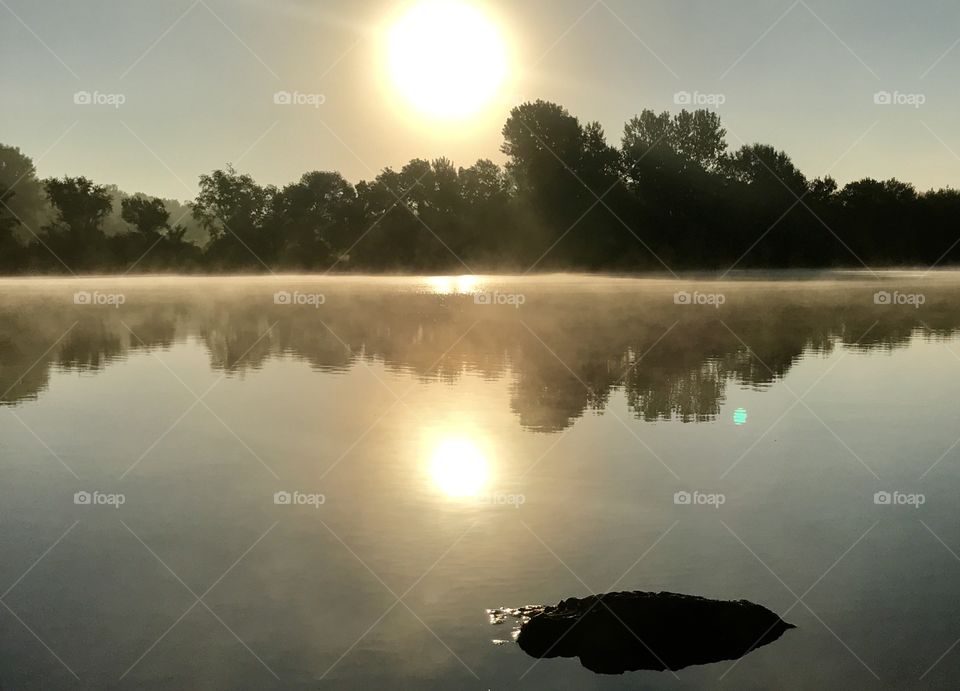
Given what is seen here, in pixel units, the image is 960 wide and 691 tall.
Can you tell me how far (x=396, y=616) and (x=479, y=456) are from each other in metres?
8.81

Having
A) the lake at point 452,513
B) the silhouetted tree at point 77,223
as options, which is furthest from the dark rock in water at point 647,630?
the silhouetted tree at point 77,223

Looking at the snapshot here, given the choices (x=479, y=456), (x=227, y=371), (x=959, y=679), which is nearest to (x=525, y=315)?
(x=227, y=371)

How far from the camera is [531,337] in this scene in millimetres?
52031

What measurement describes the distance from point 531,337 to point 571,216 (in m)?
68.6

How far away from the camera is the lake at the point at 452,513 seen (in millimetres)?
13430

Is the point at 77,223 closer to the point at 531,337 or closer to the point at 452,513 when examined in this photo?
the point at 531,337

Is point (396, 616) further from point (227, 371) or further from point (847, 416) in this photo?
point (227, 371)

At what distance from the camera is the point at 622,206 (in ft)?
384

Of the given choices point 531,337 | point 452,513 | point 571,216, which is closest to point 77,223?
point 571,216

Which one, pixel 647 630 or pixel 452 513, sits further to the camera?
pixel 452 513

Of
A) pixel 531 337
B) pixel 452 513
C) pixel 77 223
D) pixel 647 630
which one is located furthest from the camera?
pixel 77 223

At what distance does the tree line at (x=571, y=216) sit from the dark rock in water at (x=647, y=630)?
340 ft

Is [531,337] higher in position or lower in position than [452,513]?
higher

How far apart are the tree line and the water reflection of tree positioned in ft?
98.4
